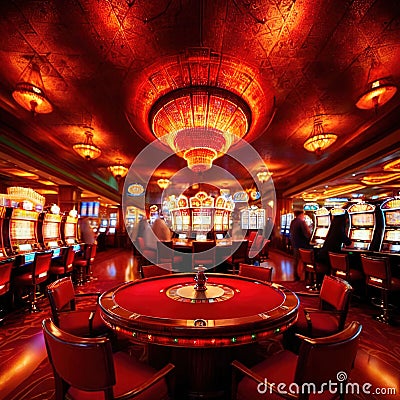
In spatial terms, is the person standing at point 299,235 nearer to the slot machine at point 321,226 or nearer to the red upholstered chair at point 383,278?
the slot machine at point 321,226

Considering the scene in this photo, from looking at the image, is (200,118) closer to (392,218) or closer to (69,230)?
(392,218)

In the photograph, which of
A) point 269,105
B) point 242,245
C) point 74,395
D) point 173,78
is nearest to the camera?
point 74,395

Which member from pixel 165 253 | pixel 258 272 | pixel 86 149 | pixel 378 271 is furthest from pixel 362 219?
pixel 86 149

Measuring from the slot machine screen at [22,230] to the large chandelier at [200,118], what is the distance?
115 inches

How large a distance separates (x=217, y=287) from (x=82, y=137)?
15.2 feet

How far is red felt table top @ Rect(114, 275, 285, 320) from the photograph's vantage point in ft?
4.53

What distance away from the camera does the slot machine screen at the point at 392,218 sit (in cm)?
398

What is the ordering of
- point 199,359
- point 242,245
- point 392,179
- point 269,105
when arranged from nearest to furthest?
point 199,359
point 269,105
point 242,245
point 392,179

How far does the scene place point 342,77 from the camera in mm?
3074

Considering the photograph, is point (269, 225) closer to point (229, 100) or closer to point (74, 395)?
point (229, 100)

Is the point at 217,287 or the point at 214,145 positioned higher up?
the point at 214,145

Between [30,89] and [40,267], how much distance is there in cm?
244

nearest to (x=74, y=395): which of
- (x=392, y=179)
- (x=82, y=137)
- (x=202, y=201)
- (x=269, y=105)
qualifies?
(x=269, y=105)

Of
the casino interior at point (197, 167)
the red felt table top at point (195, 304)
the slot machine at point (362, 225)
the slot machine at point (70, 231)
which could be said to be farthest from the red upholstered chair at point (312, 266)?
the slot machine at point (70, 231)
